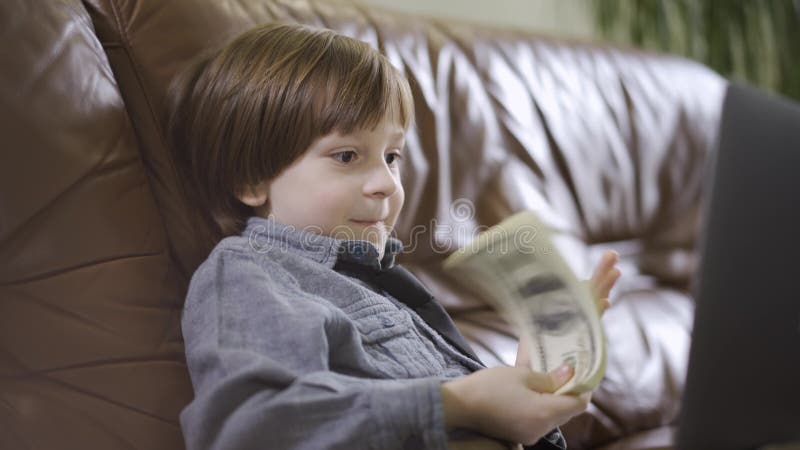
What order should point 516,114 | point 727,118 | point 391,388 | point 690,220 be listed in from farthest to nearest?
point 690,220 → point 516,114 → point 391,388 → point 727,118

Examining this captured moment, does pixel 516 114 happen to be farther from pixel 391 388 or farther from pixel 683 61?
pixel 391 388

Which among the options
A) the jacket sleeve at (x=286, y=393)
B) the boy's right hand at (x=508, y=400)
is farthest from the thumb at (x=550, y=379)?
the jacket sleeve at (x=286, y=393)

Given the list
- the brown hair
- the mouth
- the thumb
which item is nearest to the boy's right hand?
the thumb

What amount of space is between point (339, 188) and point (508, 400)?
1.09ft

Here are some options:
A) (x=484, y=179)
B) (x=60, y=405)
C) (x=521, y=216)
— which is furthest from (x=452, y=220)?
(x=60, y=405)

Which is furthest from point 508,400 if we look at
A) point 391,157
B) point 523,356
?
point 391,157

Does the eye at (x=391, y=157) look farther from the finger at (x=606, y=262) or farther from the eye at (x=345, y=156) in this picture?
the finger at (x=606, y=262)

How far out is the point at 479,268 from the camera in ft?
2.91

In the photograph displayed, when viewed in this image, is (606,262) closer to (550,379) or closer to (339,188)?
(550,379)

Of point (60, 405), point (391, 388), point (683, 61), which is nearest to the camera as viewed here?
point (391, 388)

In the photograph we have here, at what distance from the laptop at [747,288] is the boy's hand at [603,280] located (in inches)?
11.0

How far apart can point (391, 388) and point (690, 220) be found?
1.41m

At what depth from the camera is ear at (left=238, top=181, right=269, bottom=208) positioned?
3.43ft

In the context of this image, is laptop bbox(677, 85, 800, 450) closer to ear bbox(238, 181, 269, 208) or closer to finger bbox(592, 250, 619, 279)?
finger bbox(592, 250, 619, 279)
